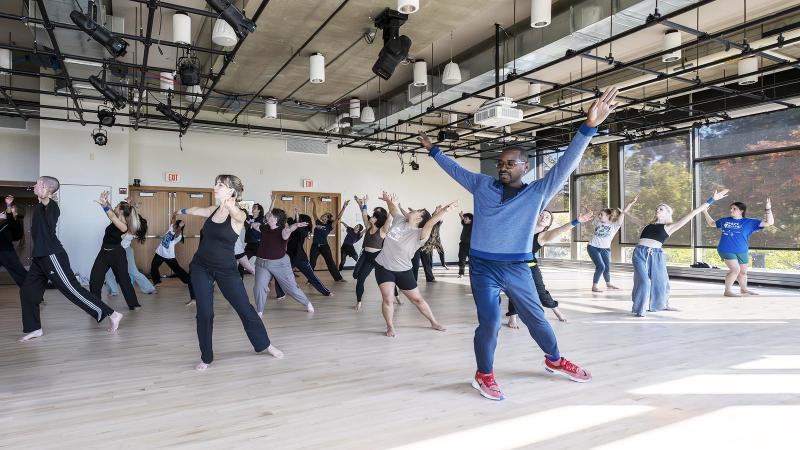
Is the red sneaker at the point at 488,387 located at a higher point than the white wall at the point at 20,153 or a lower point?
lower

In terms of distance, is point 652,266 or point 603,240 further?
point 603,240

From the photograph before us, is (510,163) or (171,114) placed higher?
(171,114)

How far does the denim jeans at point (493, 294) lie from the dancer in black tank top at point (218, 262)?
5.57ft

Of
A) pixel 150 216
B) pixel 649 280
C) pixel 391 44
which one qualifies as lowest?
pixel 649 280

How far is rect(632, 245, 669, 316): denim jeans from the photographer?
18.0 ft

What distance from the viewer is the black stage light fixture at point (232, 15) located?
4.22m

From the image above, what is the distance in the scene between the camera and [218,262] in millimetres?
3371

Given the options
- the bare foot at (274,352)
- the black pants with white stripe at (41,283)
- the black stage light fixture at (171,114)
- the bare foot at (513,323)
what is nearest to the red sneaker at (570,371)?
the bare foot at (513,323)

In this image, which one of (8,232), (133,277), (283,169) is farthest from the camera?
(283,169)

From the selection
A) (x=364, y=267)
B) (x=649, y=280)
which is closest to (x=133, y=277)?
(x=364, y=267)

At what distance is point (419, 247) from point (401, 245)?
0.56 meters

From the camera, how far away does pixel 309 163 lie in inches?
475

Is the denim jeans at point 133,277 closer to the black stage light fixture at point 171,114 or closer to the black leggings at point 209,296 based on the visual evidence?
the black stage light fixture at point 171,114

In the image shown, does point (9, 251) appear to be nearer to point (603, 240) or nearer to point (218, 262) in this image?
point (218, 262)
